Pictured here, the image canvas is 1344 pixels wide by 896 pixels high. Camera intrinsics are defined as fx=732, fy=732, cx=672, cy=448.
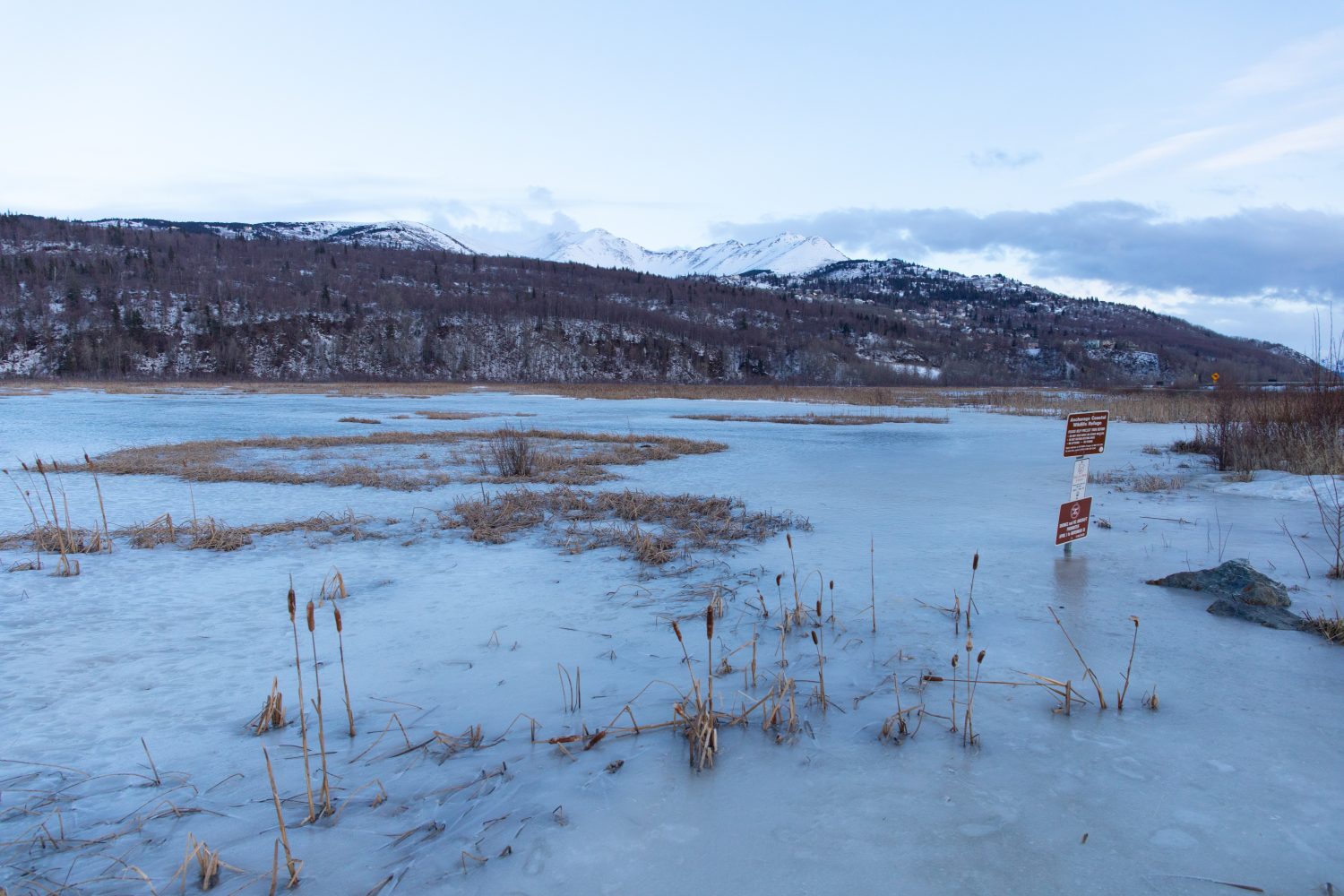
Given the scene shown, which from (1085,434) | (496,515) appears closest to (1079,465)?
(1085,434)

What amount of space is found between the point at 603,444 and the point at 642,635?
541 inches

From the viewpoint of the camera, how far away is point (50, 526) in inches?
322

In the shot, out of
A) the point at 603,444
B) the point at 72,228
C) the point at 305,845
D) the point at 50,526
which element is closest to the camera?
the point at 305,845

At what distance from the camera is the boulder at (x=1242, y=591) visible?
554 cm

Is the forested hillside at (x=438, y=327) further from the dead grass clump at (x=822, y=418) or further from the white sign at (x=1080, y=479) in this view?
the white sign at (x=1080, y=479)

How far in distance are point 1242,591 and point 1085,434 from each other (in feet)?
6.32

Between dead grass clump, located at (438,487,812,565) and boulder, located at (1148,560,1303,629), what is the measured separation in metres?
3.93

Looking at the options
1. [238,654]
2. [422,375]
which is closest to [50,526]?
[238,654]

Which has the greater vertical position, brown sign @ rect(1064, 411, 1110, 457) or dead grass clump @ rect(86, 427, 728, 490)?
brown sign @ rect(1064, 411, 1110, 457)

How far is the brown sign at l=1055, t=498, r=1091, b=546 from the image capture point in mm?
7402

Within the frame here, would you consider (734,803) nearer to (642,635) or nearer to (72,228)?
(642,635)

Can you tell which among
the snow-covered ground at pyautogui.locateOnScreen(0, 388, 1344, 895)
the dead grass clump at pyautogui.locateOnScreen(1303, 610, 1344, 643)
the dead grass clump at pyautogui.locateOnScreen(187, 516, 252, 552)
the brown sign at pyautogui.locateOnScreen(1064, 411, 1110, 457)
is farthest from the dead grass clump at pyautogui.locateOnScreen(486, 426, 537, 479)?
the dead grass clump at pyautogui.locateOnScreen(1303, 610, 1344, 643)

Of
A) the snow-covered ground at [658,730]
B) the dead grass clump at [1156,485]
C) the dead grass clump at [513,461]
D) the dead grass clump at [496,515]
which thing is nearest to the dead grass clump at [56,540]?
the snow-covered ground at [658,730]

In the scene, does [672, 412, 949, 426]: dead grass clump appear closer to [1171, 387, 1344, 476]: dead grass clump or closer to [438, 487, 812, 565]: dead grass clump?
[1171, 387, 1344, 476]: dead grass clump
